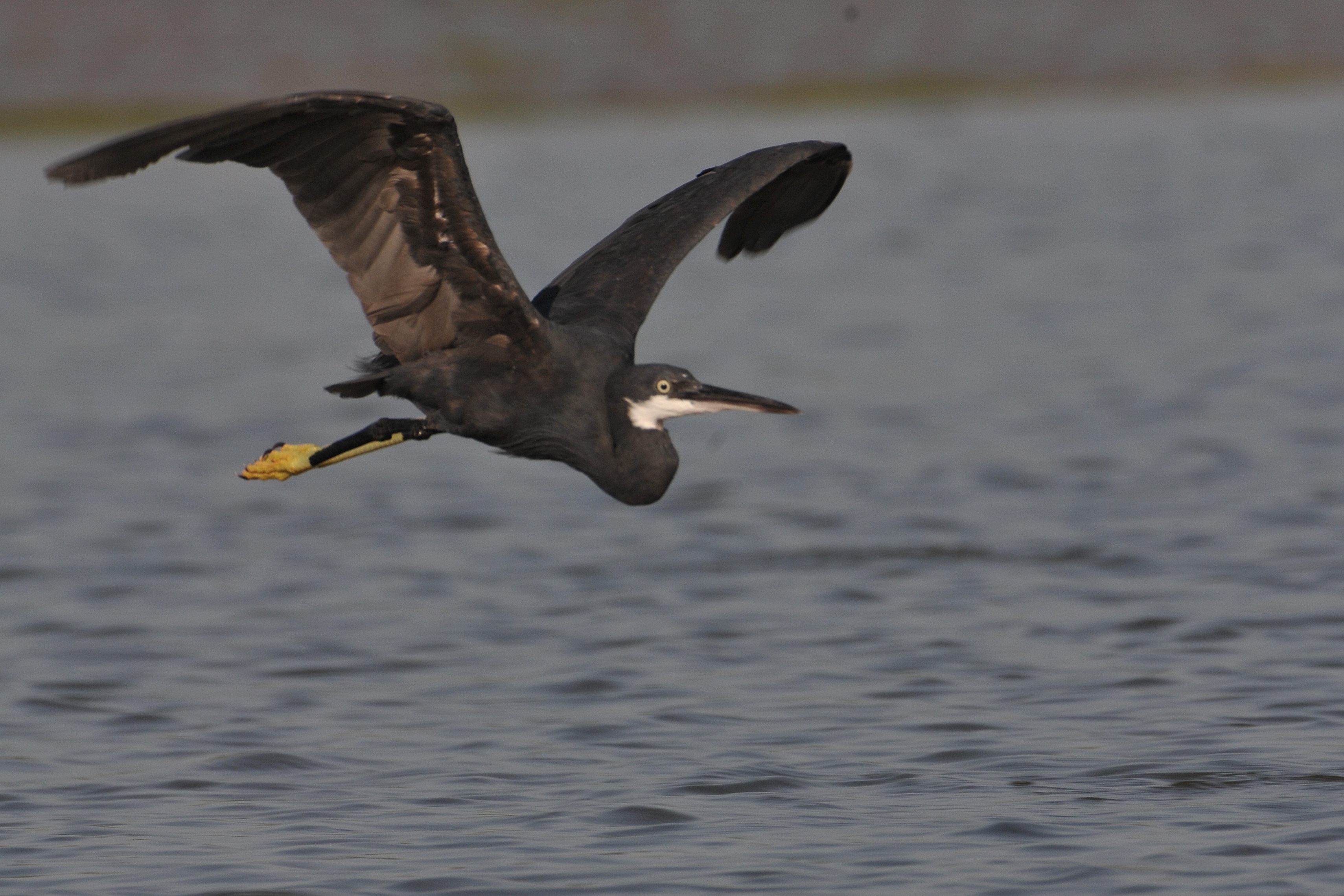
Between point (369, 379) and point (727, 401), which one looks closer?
point (727, 401)

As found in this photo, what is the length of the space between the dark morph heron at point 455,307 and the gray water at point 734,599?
119 centimetres

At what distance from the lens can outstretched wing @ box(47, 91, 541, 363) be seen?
6.42 metres

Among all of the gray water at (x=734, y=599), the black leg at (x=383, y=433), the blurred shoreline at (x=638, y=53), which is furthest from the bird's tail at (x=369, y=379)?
the blurred shoreline at (x=638, y=53)

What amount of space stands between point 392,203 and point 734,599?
11.8 feet

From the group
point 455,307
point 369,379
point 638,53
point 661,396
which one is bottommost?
point 661,396

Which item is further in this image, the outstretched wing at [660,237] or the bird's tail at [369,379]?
the outstretched wing at [660,237]

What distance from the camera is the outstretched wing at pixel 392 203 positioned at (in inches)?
253

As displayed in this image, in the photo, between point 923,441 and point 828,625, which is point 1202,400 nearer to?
point 923,441

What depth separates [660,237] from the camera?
8.20 m

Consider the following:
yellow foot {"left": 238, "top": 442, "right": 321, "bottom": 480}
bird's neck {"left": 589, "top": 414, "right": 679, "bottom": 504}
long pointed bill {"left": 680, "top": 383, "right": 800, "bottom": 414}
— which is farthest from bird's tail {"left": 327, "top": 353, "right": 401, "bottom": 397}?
long pointed bill {"left": 680, "top": 383, "right": 800, "bottom": 414}

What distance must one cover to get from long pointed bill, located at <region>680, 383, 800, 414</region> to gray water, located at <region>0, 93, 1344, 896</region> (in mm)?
1315

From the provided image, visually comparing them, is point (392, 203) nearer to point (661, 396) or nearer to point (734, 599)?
point (661, 396)

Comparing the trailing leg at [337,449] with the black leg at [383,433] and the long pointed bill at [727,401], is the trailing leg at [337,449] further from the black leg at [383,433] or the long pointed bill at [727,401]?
the long pointed bill at [727,401]

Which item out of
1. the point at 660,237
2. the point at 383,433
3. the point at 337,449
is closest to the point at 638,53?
the point at 660,237
